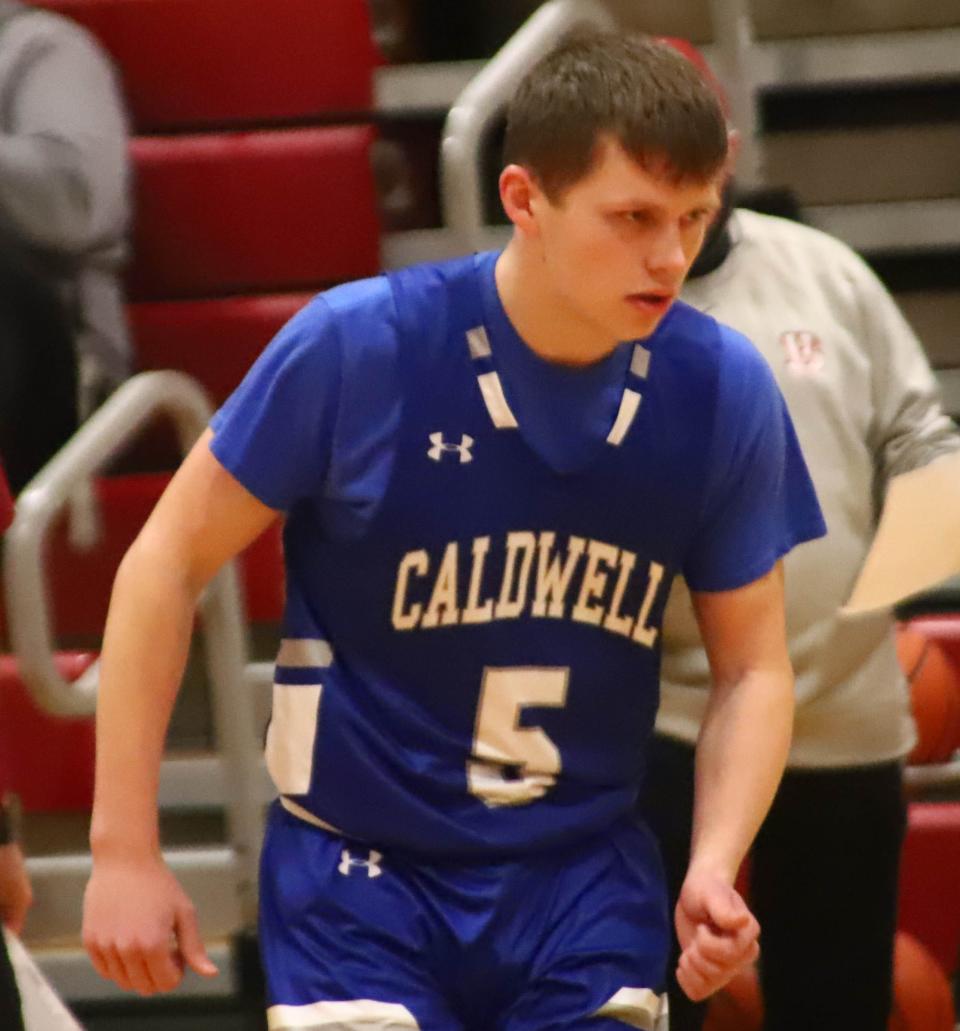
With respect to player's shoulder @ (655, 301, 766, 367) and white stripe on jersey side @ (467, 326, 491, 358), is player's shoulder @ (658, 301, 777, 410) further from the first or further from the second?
white stripe on jersey side @ (467, 326, 491, 358)

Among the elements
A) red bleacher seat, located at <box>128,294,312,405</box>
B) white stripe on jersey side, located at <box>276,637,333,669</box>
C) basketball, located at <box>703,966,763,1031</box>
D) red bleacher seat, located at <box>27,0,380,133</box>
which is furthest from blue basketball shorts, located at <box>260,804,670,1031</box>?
red bleacher seat, located at <box>27,0,380,133</box>

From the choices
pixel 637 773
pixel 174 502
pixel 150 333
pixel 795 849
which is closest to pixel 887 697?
pixel 795 849

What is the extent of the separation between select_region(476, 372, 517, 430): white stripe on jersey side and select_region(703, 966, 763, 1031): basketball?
141 centimetres

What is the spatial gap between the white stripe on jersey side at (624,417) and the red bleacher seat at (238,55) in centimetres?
227

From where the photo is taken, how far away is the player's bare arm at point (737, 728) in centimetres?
169

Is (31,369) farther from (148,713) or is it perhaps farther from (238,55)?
(148,713)

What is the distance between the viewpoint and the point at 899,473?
2.38 m

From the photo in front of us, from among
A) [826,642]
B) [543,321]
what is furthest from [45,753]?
[543,321]

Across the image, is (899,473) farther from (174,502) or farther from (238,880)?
(238,880)

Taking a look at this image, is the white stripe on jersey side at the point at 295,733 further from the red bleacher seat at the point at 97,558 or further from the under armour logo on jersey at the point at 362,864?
the red bleacher seat at the point at 97,558

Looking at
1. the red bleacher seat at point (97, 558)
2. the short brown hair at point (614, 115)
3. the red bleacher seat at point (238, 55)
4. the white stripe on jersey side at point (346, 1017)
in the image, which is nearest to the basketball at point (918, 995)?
the red bleacher seat at point (97, 558)

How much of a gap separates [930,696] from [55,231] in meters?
1.70

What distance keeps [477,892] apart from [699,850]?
0.65ft

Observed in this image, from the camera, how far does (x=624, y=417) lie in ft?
5.55
